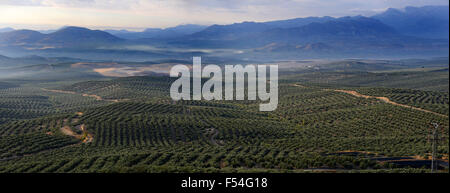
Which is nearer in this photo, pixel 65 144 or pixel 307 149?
pixel 307 149

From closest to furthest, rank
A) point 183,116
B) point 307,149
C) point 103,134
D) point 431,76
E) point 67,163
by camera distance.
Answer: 1. point 67,163
2. point 307,149
3. point 103,134
4. point 183,116
5. point 431,76

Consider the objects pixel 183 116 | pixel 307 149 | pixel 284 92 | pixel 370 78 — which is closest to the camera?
pixel 307 149

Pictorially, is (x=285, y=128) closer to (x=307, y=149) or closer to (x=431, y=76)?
(x=307, y=149)

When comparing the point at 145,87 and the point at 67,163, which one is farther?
the point at 145,87

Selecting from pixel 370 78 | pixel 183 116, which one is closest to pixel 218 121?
pixel 183 116

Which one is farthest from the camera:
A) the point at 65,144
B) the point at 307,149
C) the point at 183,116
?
the point at 183,116
